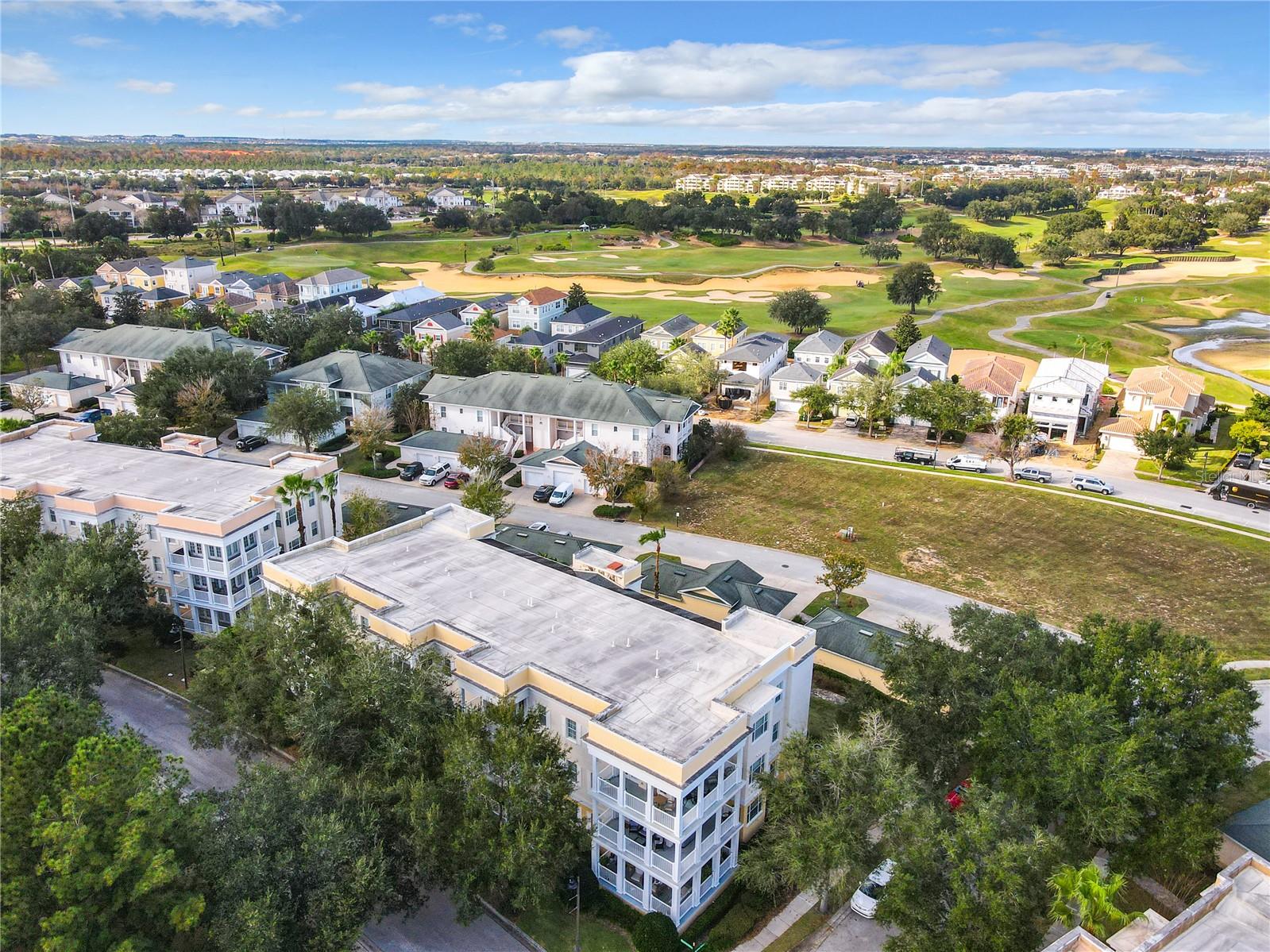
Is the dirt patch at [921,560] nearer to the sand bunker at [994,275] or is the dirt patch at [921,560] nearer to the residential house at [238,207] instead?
the sand bunker at [994,275]

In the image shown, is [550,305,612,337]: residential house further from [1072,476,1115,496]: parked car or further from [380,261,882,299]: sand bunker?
[1072,476,1115,496]: parked car

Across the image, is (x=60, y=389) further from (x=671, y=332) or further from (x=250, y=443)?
(x=671, y=332)

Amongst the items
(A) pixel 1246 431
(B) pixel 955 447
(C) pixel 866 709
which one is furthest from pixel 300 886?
(A) pixel 1246 431

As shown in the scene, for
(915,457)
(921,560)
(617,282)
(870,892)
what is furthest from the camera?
(617,282)

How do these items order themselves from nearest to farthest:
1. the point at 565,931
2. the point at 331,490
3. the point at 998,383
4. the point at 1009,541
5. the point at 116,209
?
the point at 565,931 → the point at 331,490 → the point at 1009,541 → the point at 998,383 → the point at 116,209

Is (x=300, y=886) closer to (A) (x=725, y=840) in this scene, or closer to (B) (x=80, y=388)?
(A) (x=725, y=840)

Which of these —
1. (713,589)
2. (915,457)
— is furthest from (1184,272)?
(713,589)
